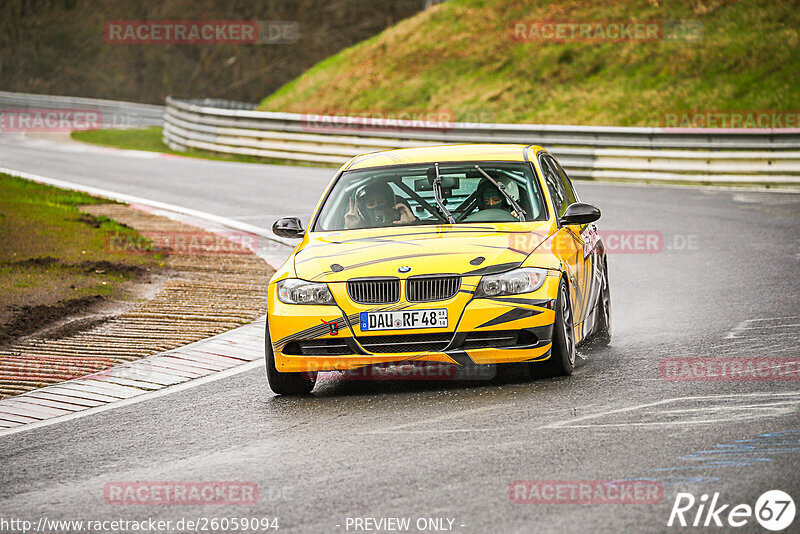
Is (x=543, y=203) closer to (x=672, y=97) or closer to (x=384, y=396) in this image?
(x=384, y=396)

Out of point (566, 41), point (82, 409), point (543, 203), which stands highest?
point (566, 41)

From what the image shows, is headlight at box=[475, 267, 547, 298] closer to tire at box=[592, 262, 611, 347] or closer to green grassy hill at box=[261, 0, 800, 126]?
tire at box=[592, 262, 611, 347]

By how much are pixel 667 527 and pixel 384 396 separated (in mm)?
3181

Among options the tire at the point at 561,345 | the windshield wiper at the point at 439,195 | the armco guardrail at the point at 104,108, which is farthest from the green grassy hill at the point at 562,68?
the tire at the point at 561,345

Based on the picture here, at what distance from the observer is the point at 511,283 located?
7660 millimetres

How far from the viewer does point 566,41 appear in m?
36.6

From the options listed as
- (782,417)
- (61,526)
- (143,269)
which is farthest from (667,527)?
(143,269)

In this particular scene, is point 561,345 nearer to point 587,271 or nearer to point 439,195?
point 587,271

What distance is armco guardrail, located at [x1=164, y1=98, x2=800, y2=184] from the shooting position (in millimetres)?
22062

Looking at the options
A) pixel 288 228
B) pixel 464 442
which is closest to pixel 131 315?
pixel 288 228

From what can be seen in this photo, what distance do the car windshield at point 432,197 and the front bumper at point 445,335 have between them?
1177 mm

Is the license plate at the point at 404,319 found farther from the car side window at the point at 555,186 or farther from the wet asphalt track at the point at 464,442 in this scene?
the car side window at the point at 555,186

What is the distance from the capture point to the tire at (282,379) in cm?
792

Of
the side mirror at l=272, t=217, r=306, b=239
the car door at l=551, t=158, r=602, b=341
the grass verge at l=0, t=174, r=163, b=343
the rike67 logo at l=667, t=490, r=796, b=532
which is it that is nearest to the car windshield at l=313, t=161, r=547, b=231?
the side mirror at l=272, t=217, r=306, b=239
